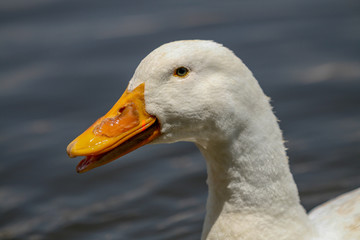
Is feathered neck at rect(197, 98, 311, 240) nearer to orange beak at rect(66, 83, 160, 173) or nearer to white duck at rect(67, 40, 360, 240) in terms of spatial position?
white duck at rect(67, 40, 360, 240)

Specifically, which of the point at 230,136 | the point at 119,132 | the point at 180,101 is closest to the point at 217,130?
the point at 230,136

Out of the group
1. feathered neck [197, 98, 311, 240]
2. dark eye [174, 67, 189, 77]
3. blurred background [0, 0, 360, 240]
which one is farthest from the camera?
blurred background [0, 0, 360, 240]

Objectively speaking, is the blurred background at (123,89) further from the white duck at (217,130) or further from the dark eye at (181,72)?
the dark eye at (181,72)

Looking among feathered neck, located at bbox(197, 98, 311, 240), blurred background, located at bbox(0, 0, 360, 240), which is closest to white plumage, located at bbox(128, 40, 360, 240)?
feathered neck, located at bbox(197, 98, 311, 240)

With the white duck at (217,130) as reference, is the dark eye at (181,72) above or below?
above

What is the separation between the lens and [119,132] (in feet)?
12.7

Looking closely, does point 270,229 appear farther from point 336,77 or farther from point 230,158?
point 336,77

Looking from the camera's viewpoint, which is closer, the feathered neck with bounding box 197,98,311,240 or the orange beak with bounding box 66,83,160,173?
the orange beak with bounding box 66,83,160,173

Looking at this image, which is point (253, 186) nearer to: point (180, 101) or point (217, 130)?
point (217, 130)

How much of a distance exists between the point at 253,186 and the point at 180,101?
767 mm

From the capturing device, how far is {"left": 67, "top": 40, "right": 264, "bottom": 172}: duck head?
3744mm

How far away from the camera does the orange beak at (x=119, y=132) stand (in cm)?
382

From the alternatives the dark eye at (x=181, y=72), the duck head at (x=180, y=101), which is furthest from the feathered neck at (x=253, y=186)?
the dark eye at (x=181, y=72)

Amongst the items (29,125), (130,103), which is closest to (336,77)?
(29,125)
